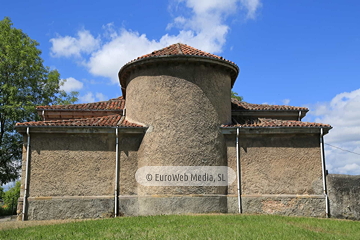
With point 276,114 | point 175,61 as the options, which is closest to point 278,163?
point 276,114

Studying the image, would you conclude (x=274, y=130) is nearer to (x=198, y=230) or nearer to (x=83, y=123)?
(x=198, y=230)

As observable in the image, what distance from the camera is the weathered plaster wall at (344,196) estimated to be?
12.2 meters

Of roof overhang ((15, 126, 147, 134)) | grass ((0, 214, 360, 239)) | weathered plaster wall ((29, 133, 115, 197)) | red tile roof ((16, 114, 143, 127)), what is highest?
red tile roof ((16, 114, 143, 127))

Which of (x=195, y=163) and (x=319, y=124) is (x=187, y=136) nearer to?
(x=195, y=163)

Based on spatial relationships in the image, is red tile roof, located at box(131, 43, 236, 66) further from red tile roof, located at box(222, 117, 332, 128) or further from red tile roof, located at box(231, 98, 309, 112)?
red tile roof, located at box(231, 98, 309, 112)

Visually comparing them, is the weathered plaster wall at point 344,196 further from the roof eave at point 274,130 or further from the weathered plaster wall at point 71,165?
the weathered plaster wall at point 71,165

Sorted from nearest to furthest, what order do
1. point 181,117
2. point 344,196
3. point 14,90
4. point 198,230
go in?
point 198,230 → point 344,196 → point 181,117 → point 14,90

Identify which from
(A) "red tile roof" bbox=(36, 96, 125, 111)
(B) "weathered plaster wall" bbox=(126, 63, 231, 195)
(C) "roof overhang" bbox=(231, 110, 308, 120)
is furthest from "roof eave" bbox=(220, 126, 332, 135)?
(A) "red tile roof" bbox=(36, 96, 125, 111)

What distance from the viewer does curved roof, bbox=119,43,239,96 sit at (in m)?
12.7

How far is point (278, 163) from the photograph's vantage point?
42.1 feet

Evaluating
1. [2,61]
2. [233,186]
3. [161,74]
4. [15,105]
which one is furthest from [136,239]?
[2,61]

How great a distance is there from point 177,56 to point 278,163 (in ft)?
19.0

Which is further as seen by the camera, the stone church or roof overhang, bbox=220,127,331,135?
roof overhang, bbox=220,127,331,135

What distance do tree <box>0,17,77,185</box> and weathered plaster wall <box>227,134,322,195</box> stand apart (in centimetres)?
1609
